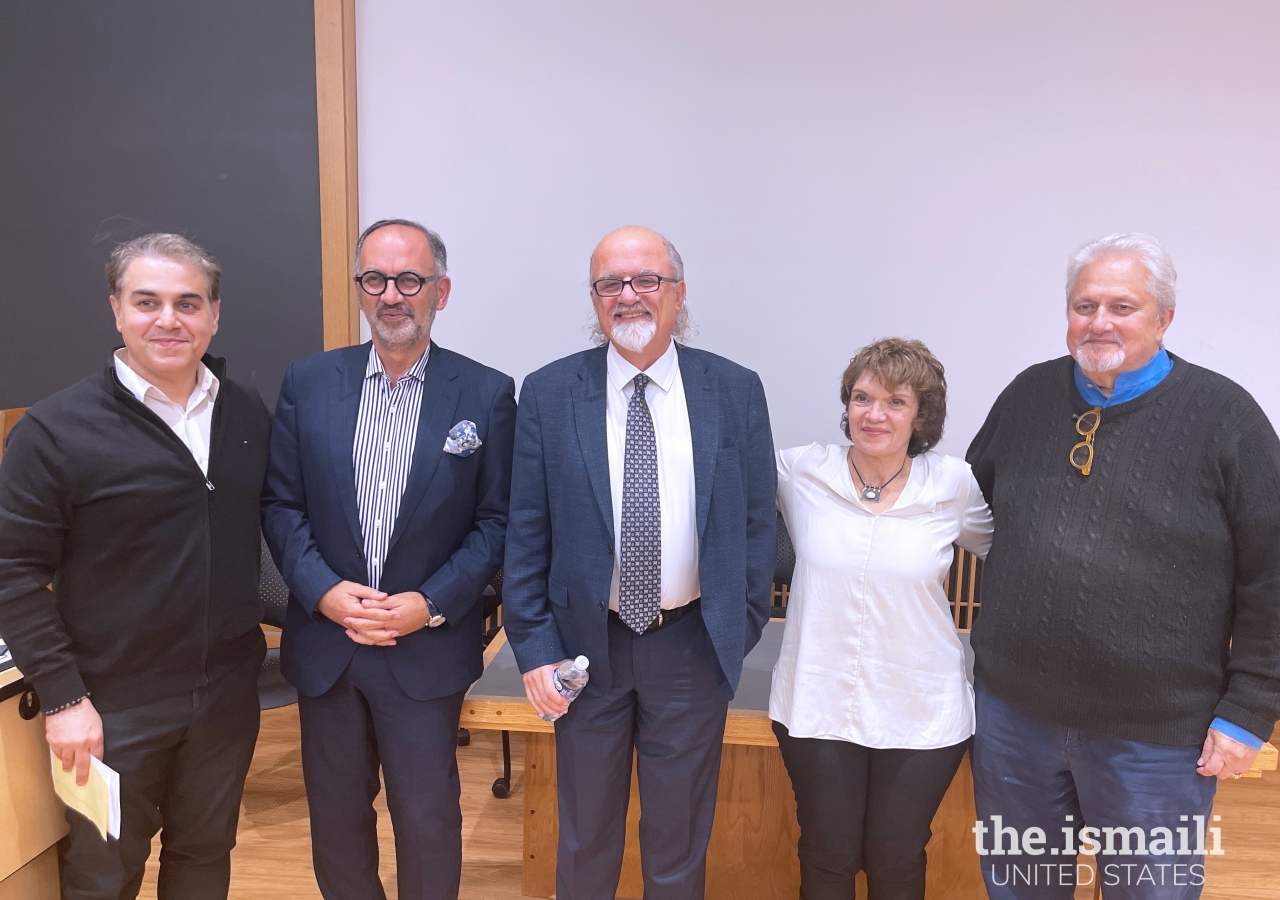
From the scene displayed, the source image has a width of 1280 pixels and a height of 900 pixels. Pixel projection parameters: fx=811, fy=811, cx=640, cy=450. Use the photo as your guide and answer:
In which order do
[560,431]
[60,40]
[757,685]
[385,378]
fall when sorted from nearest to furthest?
[560,431] → [385,378] → [757,685] → [60,40]

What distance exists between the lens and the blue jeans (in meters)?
1.61

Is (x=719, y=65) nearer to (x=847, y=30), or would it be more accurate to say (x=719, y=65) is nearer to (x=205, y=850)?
(x=847, y=30)

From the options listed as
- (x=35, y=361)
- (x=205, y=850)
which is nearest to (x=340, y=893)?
(x=205, y=850)

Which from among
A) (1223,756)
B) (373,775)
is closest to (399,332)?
(373,775)

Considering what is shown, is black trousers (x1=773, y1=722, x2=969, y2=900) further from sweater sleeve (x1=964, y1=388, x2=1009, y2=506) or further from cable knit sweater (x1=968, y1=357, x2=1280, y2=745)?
sweater sleeve (x1=964, y1=388, x2=1009, y2=506)

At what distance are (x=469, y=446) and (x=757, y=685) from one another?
1.10m

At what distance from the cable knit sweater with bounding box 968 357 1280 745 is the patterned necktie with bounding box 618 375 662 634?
2.54ft

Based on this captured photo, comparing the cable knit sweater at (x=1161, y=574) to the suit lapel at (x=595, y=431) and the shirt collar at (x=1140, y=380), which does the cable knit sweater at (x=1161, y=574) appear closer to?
the shirt collar at (x=1140, y=380)

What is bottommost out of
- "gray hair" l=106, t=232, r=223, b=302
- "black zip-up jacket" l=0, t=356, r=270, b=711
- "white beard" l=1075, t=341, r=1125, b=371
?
"black zip-up jacket" l=0, t=356, r=270, b=711

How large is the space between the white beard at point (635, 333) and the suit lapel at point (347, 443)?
2.06 ft

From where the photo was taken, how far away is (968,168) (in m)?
3.09

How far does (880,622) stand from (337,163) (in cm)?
266

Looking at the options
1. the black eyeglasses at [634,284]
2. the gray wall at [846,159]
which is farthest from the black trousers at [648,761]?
the gray wall at [846,159]

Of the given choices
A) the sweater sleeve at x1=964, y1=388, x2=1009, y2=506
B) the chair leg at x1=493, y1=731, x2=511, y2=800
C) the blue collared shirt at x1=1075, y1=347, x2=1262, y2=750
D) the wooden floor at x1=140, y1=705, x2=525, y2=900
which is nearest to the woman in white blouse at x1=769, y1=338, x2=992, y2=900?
the sweater sleeve at x1=964, y1=388, x2=1009, y2=506
